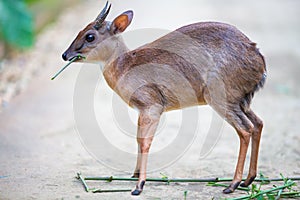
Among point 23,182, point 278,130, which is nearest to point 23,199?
point 23,182

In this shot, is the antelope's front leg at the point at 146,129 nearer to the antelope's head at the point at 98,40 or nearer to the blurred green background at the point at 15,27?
the antelope's head at the point at 98,40

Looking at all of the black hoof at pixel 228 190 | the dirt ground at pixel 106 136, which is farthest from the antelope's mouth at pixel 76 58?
the black hoof at pixel 228 190

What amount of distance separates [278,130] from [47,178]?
2762 mm

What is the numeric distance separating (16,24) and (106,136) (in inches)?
143

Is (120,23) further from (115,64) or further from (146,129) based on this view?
(146,129)

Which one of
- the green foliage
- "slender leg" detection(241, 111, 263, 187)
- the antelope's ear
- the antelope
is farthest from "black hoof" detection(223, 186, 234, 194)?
the green foliage

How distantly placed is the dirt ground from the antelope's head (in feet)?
3.38

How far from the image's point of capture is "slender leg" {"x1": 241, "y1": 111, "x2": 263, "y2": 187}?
4625mm

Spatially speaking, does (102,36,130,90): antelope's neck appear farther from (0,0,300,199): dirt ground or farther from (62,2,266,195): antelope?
(0,0,300,199): dirt ground

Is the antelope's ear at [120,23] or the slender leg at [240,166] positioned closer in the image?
the slender leg at [240,166]

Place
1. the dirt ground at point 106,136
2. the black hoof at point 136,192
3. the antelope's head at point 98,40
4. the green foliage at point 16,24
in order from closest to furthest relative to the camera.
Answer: the black hoof at point 136,192
the antelope's head at point 98,40
the dirt ground at point 106,136
the green foliage at point 16,24

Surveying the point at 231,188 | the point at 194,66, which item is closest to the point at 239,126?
the point at 231,188

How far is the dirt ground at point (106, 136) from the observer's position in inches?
181

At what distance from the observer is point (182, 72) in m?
4.57
